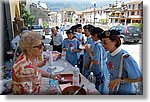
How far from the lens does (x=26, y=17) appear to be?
9.13 ft

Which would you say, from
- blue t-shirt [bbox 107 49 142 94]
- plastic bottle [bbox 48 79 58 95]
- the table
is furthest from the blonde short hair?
blue t-shirt [bbox 107 49 142 94]

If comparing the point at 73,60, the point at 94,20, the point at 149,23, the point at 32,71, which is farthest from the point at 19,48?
the point at 149,23

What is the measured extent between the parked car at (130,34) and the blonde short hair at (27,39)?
62cm

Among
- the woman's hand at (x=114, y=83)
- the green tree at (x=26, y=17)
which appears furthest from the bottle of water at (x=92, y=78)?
the green tree at (x=26, y=17)

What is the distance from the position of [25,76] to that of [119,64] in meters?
0.78

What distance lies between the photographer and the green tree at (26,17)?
2768 millimetres

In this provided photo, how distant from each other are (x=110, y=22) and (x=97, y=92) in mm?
595

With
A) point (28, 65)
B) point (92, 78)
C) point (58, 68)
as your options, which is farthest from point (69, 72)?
point (28, 65)

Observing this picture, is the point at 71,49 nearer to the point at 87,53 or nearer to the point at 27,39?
the point at 87,53

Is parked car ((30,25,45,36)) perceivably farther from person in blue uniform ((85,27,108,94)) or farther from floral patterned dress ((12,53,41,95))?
person in blue uniform ((85,27,108,94))

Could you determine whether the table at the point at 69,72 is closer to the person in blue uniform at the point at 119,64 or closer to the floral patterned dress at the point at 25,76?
the floral patterned dress at the point at 25,76

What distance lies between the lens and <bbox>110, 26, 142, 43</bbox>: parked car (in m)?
2.74

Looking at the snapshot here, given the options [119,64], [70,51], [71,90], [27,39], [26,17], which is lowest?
[71,90]

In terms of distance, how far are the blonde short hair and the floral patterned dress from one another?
0.22ft
